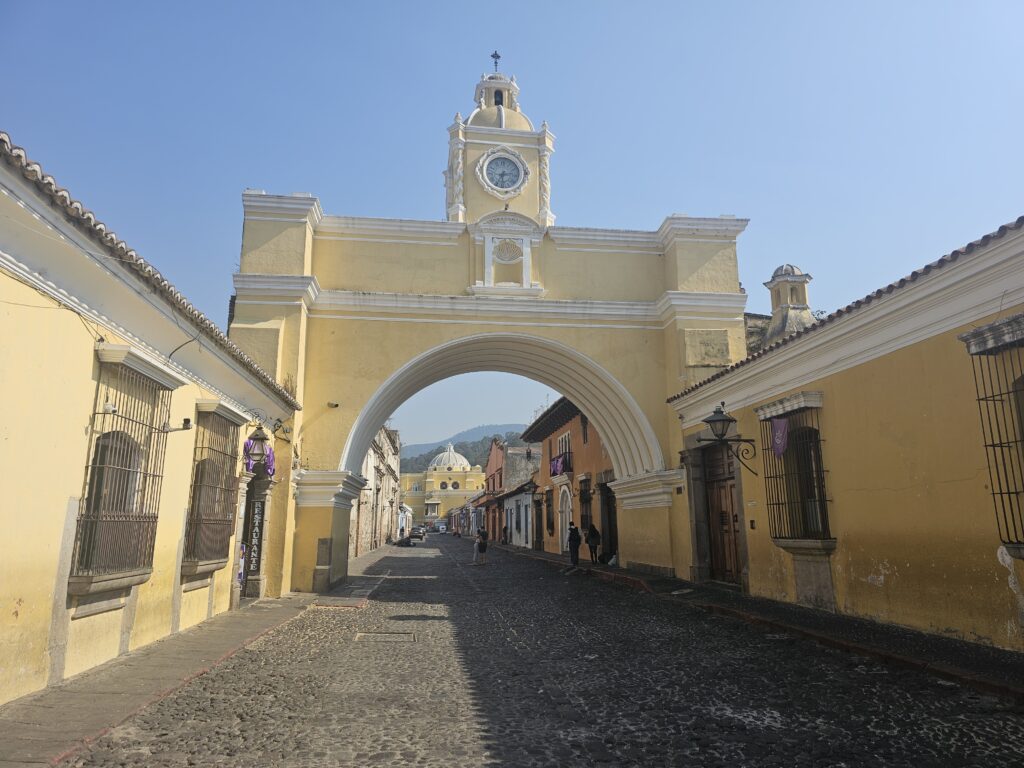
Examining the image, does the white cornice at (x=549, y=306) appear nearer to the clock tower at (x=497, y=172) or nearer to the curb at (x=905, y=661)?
the clock tower at (x=497, y=172)

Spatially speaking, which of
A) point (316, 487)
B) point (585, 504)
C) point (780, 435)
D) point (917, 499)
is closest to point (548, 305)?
point (316, 487)

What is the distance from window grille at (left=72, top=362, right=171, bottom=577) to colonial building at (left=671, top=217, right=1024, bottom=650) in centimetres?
732

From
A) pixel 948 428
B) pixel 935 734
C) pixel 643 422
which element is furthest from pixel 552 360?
pixel 935 734

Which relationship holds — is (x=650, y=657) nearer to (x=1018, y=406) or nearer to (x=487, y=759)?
(x=487, y=759)

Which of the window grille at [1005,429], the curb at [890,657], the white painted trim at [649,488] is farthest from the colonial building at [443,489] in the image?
the window grille at [1005,429]

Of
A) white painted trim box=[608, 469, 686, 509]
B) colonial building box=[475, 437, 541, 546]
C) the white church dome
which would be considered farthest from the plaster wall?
the white church dome

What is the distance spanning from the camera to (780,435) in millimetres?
9539

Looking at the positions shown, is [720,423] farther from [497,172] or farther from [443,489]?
[443,489]

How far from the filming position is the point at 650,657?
21.4 ft

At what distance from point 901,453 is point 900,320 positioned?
1391 millimetres

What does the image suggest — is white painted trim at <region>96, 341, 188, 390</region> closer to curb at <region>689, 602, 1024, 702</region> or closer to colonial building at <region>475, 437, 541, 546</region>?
curb at <region>689, 602, 1024, 702</region>

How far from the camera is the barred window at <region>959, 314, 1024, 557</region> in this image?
5809 mm

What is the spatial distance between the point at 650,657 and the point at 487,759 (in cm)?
318

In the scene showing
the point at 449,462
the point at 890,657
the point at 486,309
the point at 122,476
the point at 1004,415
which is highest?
the point at 449,462
